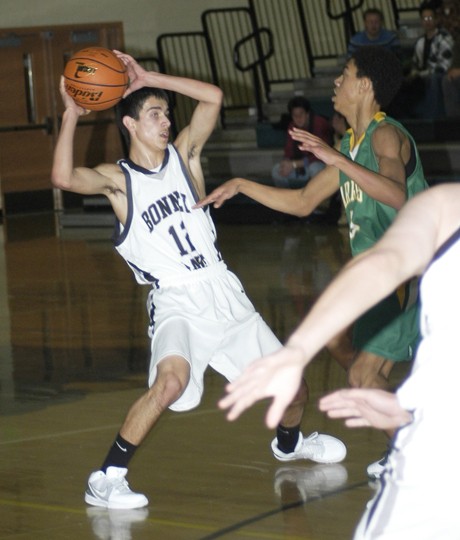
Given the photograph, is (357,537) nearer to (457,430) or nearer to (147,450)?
(457,430)

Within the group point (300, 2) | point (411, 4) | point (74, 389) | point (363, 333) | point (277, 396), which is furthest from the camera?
point (411, 4)

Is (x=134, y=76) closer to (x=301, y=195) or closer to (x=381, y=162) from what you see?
(x=301, y=195)

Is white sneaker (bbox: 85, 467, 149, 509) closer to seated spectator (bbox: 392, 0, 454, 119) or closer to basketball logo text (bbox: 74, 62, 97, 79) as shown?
basketball logo text (bbox: 74, 62, 97, 79)

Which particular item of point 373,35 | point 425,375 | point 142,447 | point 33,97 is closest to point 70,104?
point 142,447

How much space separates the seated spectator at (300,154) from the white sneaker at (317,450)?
9.22 meters

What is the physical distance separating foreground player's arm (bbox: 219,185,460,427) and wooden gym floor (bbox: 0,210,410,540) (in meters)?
2.34

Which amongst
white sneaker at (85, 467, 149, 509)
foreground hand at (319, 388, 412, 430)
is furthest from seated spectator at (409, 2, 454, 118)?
foreground hand at (319, 388, 412, 430)

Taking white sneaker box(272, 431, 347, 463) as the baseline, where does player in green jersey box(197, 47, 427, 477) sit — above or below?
above

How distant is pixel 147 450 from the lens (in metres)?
5.89

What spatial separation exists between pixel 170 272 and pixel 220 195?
15.8 inches

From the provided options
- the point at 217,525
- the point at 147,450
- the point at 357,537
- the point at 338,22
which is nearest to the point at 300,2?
the point at 338,22

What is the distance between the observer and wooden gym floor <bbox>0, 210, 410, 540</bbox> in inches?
189

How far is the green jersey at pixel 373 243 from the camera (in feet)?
17.0

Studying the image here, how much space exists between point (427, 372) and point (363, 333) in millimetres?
2722
